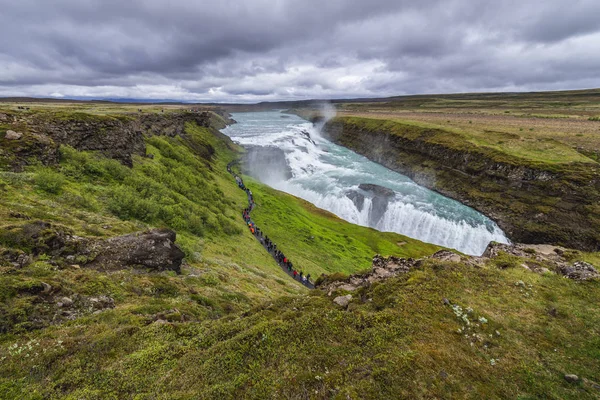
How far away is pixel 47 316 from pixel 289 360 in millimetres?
9006

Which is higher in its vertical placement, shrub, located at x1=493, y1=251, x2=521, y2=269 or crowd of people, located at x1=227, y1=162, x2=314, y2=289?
shrub, located at x1=493, y1=251, x2=521, y2=269

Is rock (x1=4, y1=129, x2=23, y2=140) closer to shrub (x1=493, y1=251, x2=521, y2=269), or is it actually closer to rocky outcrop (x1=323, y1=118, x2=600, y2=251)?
shrub (x1=493, y1=251, x2=521, y2=269)

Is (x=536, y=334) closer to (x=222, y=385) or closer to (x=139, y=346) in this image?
(x=222, y=385)

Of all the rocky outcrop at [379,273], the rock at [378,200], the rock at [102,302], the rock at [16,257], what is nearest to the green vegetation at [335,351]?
the rock at [102,302]

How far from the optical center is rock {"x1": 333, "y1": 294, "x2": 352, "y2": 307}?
10.7 meters

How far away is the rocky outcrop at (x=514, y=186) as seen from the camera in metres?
50.8

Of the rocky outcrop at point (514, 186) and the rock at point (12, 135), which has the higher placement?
the rock at point (12, 135)

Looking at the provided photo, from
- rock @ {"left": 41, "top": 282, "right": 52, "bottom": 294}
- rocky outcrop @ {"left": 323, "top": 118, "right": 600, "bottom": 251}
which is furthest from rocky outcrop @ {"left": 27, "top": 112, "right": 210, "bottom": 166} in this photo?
rocky outcrop @ {"left": 323, "top": 118, "right": 600, "bottom": 251}

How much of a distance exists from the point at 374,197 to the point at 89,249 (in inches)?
2416

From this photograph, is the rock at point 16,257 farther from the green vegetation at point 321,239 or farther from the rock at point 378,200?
the rock at point 378,200

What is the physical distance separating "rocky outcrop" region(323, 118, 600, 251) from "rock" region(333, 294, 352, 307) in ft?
195

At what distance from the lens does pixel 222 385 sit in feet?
23.2

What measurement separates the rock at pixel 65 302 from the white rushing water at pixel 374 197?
194 feet

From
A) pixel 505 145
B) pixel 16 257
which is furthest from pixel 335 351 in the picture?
pixel 505 145
